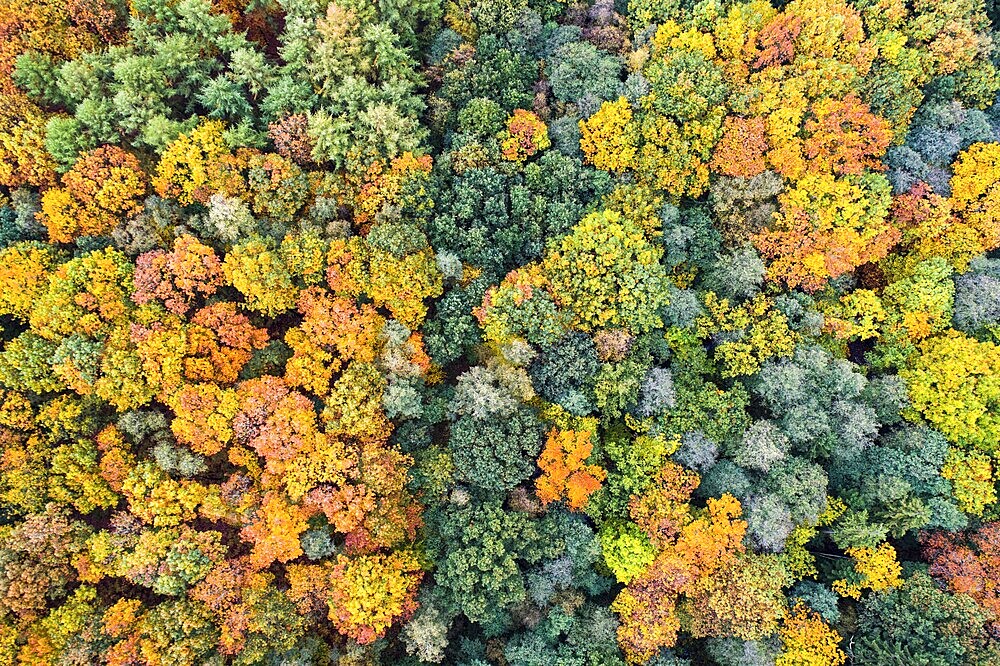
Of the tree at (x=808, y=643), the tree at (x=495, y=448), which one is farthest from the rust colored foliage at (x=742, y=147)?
the tree at (x=808, y=643)

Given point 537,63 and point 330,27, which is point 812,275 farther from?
point 330,27

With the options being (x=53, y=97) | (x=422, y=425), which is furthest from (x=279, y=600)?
(x=53, y=97)

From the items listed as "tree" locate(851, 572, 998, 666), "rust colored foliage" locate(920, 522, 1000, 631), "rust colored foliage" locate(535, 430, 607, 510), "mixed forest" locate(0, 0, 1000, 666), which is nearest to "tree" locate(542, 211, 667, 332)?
"mixed forest" locate(0, 0, 1000, 666)

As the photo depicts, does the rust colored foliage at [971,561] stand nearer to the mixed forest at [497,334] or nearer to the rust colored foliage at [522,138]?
the mixed forest at [497,334]

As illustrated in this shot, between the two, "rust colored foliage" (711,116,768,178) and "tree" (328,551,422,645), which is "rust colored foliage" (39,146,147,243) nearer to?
"tree" (328,551,422,645)

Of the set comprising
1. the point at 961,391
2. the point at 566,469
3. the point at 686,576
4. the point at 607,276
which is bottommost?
the point at 686,576

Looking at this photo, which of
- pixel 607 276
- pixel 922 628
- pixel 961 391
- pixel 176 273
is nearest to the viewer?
pixel 176 273

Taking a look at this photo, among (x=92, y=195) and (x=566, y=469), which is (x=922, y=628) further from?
(x=92, y=195)

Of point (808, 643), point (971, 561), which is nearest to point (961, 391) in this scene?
point (971, 561)
